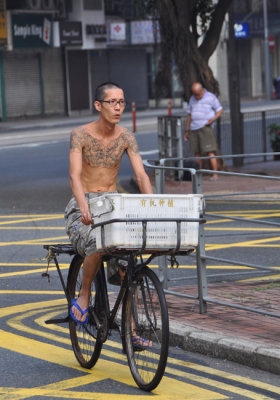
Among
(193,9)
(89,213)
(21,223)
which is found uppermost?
(193,9)

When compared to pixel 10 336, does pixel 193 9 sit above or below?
above

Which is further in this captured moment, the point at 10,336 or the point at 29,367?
the point at 10,336

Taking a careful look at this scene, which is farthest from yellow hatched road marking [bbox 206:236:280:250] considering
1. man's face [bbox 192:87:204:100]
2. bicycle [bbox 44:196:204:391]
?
man's face [bbox 192:87:204:100]

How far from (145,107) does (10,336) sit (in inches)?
1764

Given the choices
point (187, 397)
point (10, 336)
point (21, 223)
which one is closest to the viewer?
point (187, 397)

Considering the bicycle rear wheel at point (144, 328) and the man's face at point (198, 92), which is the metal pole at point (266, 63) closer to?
the man's face at point (198, 92)

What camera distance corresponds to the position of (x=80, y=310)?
6191 mm

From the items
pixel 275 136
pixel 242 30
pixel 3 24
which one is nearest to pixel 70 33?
pixel 3 24

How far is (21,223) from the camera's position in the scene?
13812 mm

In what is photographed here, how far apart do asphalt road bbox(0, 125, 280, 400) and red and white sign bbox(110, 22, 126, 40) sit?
34.6m

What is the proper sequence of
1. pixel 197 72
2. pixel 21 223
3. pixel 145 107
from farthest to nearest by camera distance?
pixel 145 107
pixel 197 72
pixel 21 223

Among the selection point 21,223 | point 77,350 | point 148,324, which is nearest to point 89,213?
point 148,324

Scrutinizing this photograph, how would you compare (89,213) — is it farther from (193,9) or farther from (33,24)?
(33,24)

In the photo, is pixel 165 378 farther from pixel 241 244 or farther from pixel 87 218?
pixel 241 244
